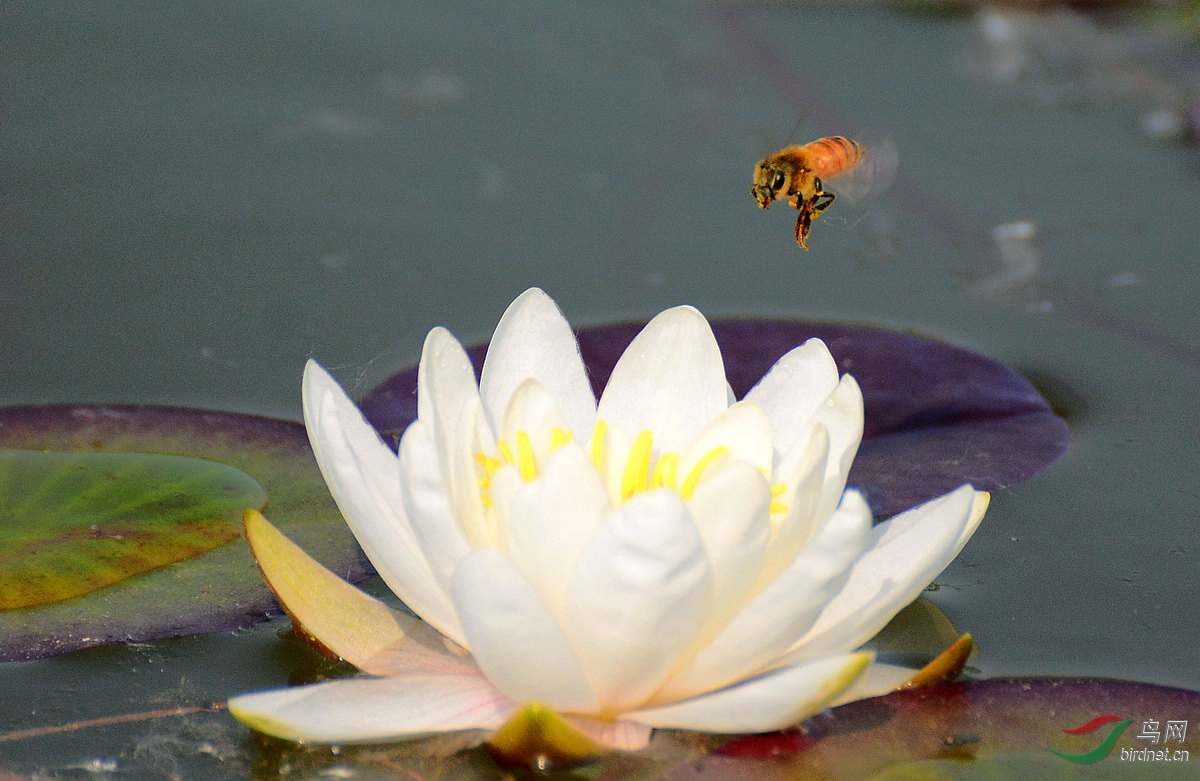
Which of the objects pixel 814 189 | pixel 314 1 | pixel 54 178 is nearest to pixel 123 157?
pixel 54 178

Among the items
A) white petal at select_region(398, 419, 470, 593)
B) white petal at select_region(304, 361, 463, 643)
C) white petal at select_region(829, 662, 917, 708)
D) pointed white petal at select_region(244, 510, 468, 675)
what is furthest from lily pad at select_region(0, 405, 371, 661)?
white petal at select_region(829, 662, 917, 708)

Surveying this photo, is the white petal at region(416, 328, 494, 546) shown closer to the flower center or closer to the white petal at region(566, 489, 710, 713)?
the flower center

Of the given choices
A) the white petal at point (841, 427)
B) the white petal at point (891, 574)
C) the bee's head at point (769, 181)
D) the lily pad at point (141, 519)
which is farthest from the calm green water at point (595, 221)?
the bee's head at point (769, 181)

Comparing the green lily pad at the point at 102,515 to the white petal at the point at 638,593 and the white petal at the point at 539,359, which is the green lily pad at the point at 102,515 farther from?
the white petal at the point at 638,593

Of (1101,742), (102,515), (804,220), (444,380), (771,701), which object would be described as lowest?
(1101,742)

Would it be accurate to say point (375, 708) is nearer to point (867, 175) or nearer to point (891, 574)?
point (891, 574)

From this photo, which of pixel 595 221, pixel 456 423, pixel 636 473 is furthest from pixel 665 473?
pixel 595 221
